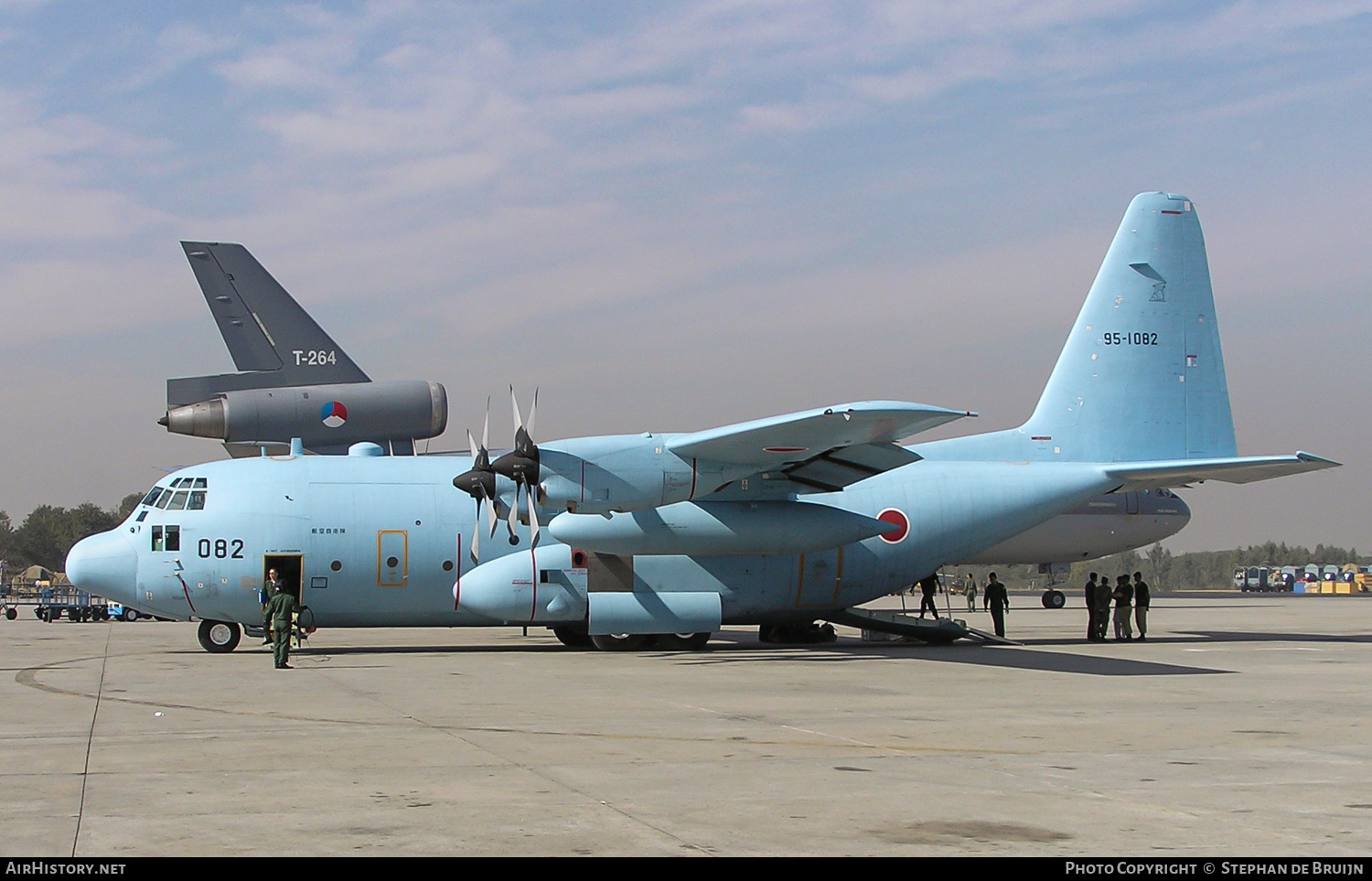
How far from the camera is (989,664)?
20344mm

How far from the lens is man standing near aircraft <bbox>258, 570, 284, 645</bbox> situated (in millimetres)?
20484

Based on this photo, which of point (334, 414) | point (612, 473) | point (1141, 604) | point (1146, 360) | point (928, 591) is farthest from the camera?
point (334, 414)

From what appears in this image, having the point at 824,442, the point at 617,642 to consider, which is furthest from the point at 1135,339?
the point at 617,642

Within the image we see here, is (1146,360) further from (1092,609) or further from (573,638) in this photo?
(573,638)

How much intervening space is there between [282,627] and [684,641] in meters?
7.99

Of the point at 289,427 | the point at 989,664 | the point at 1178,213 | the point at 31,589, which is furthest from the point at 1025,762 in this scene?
the point at 31,589

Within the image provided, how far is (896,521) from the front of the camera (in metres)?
24.5

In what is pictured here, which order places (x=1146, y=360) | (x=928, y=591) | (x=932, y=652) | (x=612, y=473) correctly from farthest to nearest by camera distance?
(x=928, y=591)
(x=1146, y=360)
(x=932, y=652)
(x=612, y=473)

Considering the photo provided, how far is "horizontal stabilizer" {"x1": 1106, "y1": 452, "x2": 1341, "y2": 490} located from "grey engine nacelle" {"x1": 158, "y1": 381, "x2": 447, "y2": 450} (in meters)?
15.1

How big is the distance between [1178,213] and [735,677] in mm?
15573

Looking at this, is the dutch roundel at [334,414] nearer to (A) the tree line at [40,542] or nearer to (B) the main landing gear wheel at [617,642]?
(B) the main landing gear wheel at [617,642]

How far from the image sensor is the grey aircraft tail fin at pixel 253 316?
30.3 metres

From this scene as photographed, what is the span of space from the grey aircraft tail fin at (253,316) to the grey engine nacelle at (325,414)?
1.80 metres

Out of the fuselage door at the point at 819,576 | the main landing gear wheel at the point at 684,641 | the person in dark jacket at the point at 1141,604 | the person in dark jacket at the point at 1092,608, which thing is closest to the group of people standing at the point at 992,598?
the person in dark jacket at the point at 1092,608
